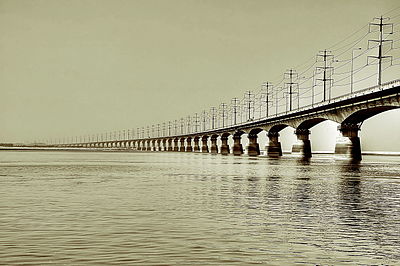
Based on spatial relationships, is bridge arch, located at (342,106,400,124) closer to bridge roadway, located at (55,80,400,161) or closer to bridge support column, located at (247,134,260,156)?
bridge roadway, located at (55,80,400,161)

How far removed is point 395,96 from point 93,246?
63770mm

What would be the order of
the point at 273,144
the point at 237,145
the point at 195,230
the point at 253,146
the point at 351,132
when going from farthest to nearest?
1. the point at 237,145
2. the point at 253,146
3. the point at 273,144
4. the point at 351,132
5. the point at 195,230

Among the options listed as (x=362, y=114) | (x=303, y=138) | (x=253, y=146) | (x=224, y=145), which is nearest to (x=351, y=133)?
(x=362, y=114)

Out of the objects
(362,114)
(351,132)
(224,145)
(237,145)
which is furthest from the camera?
(224,145)

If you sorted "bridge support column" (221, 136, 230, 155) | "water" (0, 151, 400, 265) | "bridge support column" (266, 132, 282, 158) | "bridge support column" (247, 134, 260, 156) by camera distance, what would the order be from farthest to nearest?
"bridge support column" (221, 136, 230, 155) → "bridge support column" (247, 134, 260, 156) → "bridge support column" (266, 132, 282, 158) → "water" (0, 151, 400, 265)

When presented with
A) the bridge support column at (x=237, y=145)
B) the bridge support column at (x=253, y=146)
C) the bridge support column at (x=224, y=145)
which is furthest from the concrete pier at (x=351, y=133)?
the bridge support column at (x=224, y=145)

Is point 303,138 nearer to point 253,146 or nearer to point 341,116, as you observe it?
point 341,116

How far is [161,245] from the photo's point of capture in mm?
11320

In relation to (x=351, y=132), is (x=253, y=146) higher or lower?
lower

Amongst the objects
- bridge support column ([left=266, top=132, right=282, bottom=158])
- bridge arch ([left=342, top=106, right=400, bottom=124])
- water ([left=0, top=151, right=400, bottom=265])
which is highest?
bridge arch ([left=342, top=106, right=400, bottom=124])

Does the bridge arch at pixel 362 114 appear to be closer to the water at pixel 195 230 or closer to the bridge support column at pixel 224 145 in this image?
the water at pixel 195 230

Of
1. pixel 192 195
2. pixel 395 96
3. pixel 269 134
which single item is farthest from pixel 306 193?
pixel 269 134

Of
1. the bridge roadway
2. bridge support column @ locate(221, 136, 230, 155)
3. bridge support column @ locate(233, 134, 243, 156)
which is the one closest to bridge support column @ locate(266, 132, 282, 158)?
the bridge roadway

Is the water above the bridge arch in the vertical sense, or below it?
below
